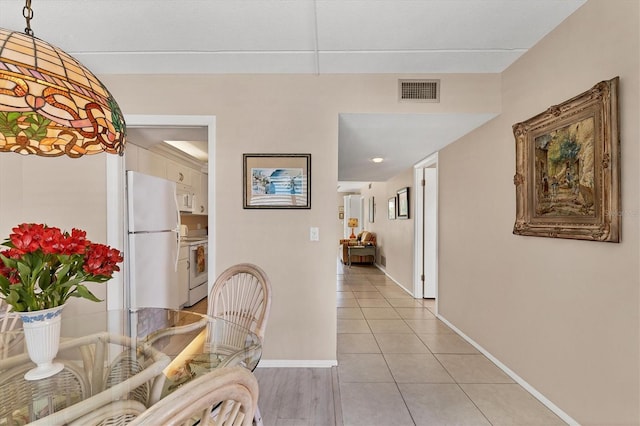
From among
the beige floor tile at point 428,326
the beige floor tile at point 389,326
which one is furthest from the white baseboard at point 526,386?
the beige floor tile at point 389,326

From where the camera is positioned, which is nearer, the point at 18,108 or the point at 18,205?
the point at 18,108

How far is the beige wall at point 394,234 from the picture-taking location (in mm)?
4910

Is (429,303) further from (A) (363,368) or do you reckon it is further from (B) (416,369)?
(A) (363,368)

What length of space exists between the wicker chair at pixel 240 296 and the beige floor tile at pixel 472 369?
1599 millimetres

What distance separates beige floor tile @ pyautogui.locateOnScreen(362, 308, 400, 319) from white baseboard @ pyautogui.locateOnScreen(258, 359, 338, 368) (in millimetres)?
1360

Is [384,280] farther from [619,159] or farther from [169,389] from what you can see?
[169,389]

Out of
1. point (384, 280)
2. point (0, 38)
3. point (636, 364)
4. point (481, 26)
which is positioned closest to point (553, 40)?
point (481, 26)

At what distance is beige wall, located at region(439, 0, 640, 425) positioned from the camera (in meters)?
1.44

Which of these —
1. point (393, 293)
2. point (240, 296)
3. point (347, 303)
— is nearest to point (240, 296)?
point (240, 296)

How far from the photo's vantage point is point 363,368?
2432 millimetres

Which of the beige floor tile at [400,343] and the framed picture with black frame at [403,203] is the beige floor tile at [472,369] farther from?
the framed picture with black frame at [403,203]

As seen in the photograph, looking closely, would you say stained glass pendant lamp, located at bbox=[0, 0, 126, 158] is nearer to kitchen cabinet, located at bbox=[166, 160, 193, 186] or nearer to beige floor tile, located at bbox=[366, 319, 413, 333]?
kitchen cabinet, located at bbox=[166, 160, 193, 186]

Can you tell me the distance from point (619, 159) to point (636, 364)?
0.99 m

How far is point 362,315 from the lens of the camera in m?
3.78
